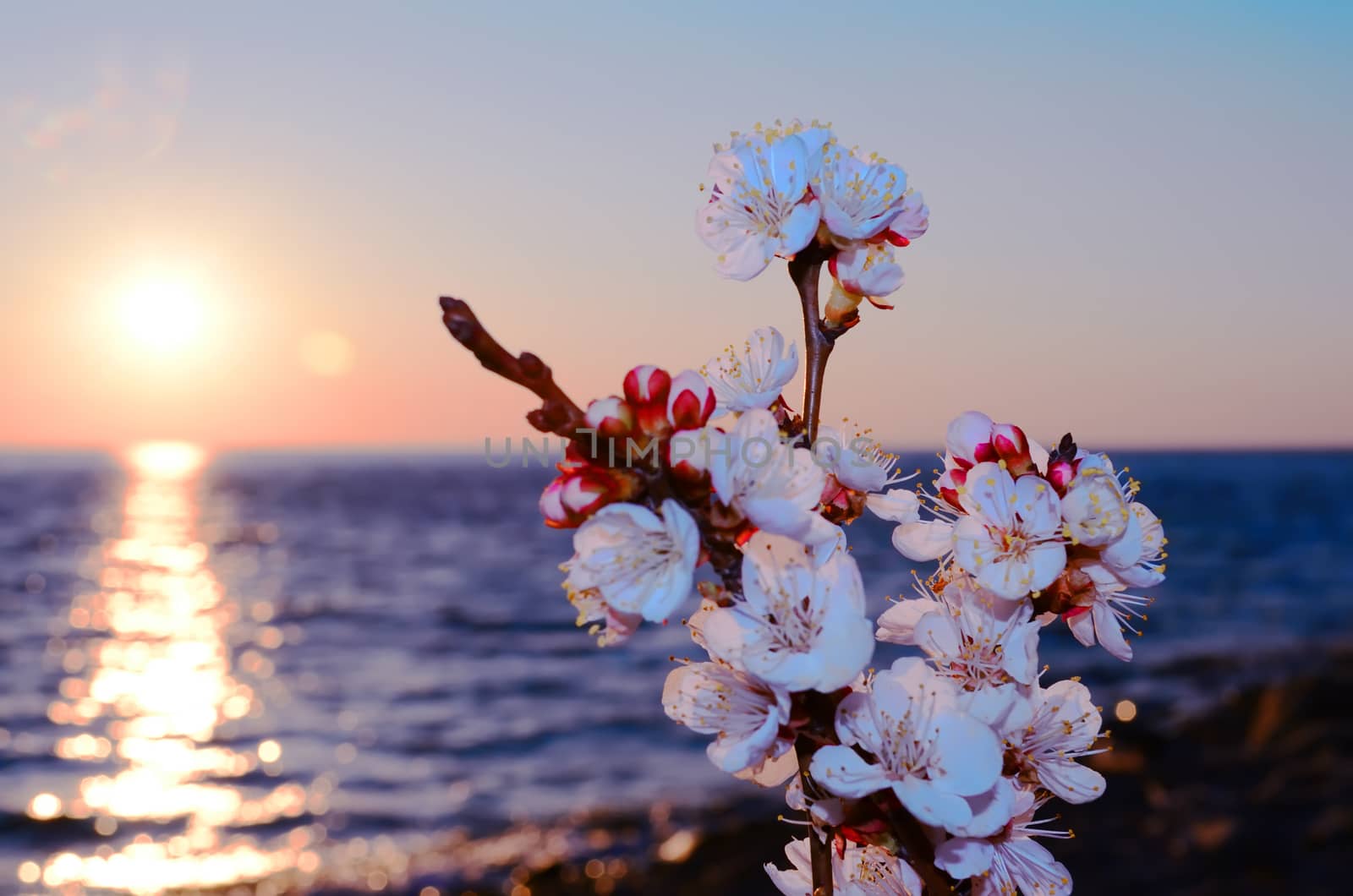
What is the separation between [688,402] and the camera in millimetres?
918

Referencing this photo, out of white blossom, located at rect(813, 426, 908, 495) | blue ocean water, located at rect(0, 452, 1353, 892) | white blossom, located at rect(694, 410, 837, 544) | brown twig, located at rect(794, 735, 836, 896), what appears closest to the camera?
white blossom, located at rect(694, 410, 837, 544)

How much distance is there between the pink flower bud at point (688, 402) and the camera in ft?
3.00

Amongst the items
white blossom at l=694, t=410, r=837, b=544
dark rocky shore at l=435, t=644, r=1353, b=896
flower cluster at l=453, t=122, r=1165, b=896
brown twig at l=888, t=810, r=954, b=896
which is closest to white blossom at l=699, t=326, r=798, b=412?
flower cluster at l=453, t=122, r=1165, b=896

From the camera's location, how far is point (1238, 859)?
6.46 meters

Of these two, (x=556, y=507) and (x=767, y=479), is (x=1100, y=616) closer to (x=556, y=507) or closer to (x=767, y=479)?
(x=767, y=479)

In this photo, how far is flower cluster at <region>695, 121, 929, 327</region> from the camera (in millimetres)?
1147

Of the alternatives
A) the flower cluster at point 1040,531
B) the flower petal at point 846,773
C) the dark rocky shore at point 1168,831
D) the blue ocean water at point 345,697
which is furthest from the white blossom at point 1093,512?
the blue ocean water at point 345,697

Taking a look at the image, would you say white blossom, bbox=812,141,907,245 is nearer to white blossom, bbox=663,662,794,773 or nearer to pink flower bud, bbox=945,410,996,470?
pink flower bud, bbox=945,410,996,470

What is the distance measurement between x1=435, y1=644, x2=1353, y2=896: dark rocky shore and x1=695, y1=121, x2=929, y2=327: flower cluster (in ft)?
20.1

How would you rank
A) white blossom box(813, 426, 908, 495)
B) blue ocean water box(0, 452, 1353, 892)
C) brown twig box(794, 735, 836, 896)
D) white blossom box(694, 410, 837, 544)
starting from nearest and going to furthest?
white blossom box(694, 410, 837, 544) < brown twig box(794, 735, 836, 896) < white blossom box(813, 426, 908, 495) < blue ocean water box(0, 452, 1353, 892)

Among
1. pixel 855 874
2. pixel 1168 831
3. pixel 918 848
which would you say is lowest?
pixel 1168 831

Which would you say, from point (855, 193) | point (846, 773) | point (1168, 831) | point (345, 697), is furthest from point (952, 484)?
point (345, 697)

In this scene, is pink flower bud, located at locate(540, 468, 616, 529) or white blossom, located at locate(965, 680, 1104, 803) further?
white blossom, located at locate(965, 680, 1104, 803)

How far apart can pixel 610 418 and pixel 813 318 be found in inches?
13.4
